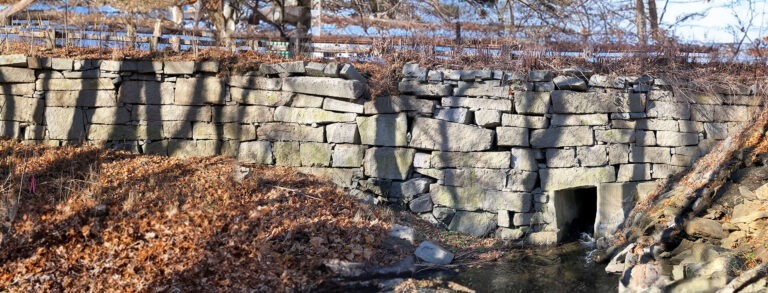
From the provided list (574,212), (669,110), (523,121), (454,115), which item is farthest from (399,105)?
(669,110)

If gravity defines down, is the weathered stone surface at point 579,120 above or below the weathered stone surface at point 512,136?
above

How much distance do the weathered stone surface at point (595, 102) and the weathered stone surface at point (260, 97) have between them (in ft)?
12.8

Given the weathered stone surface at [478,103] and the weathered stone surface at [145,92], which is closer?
the weathered stone surface at [478,103]

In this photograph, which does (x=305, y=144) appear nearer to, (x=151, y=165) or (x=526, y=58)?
(x=151, y=165)

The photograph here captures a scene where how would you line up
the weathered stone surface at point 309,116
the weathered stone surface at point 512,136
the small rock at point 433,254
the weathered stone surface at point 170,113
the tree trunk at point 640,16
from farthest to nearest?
the tree trunk at point 640,16
the weathered stone surface at point 170,113
the weathered stone surface at point 309,116
the weathered stone surface at point 512,136
the small rock at point 433,254

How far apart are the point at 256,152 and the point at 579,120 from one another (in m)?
4.74

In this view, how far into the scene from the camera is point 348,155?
30.2ft

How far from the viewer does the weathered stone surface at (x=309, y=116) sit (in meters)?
9.22

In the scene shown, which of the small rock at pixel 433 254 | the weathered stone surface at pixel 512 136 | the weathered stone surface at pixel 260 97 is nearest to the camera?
the small rock at pixel 433 254

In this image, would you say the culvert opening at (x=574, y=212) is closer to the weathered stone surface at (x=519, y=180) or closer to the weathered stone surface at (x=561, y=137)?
the weathered stone surface at (x=519, y=180)

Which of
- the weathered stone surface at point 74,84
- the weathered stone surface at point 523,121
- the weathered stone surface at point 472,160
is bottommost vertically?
the weathered stone surface at point 472,160

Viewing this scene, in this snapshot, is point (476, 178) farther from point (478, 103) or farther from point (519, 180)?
point (478, 103)

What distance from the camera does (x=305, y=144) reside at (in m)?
9.34

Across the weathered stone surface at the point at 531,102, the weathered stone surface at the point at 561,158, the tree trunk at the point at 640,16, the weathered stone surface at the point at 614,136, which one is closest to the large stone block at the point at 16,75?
the weathered stone surface at the point at 531,102
